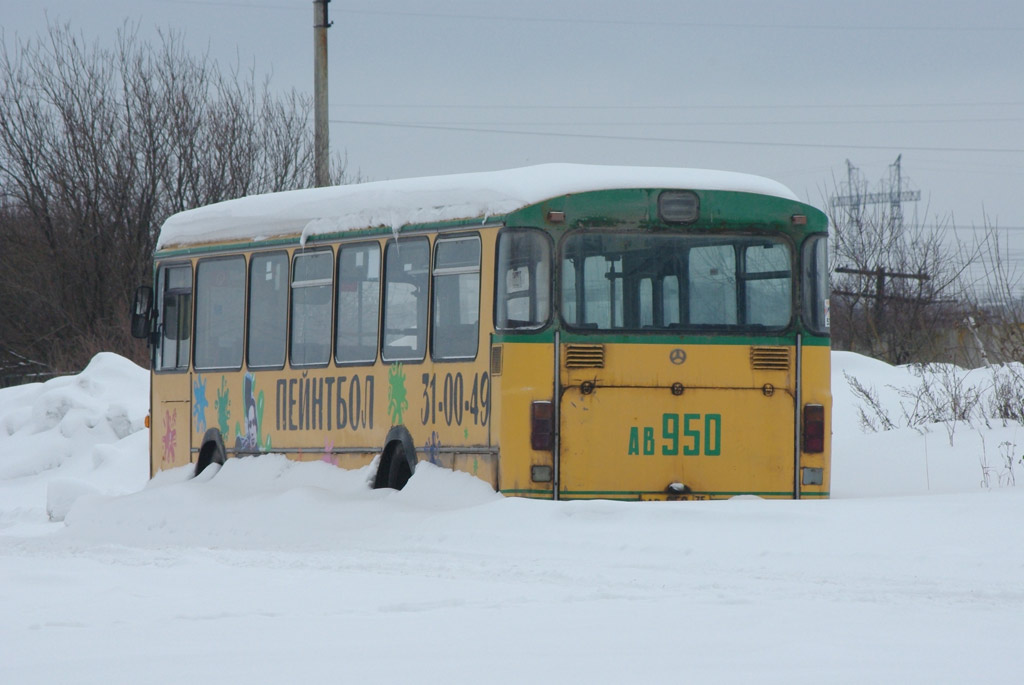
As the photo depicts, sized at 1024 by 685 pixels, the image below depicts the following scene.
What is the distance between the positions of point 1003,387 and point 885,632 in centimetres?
997

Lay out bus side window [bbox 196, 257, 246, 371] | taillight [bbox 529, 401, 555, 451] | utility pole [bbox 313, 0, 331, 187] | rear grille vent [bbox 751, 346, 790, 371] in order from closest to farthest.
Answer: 1. taillight [bbox 529, 401, 555, 451]
2. rear grille vent [bbox 751, 346, 790, 371]
3. bus side window [bbox 196, 257, 246, 371]
4. utility pole [bbox 313, 0, 331, 187]

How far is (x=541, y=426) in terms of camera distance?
10945 millimetres

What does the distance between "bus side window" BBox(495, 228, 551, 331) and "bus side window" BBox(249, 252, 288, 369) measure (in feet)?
9.83

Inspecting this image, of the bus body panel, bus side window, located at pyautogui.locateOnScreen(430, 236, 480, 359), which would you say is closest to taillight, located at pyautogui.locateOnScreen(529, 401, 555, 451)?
bus side window, located at pyautogui.locateOnScreen(430, 236, 480, 359)

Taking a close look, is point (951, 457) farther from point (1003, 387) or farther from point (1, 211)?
point (1, 211)

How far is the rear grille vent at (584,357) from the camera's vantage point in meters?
11.0

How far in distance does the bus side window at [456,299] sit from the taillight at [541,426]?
0.75 meters

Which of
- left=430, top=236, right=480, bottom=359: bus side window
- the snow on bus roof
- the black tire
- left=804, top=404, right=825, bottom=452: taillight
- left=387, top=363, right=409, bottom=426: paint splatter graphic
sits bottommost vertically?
the black tire

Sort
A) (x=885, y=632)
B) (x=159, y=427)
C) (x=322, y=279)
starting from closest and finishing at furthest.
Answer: (x=885, y=632)
(x=322, y=279)
(x=159, y=427)

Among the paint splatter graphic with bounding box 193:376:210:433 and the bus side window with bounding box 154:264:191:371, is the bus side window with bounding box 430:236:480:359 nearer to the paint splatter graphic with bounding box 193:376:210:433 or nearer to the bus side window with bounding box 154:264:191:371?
the paint splatter graphic with bounding box 193:376:210:433

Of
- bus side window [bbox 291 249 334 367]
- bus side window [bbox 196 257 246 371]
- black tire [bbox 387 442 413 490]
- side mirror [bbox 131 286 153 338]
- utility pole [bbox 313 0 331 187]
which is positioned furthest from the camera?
utility pole [bbox 313 0 331 187]

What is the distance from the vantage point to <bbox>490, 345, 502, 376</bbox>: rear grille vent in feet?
36.3

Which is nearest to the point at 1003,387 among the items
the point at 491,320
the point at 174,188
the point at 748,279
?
the point at 748,279

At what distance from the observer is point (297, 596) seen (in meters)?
7.80
